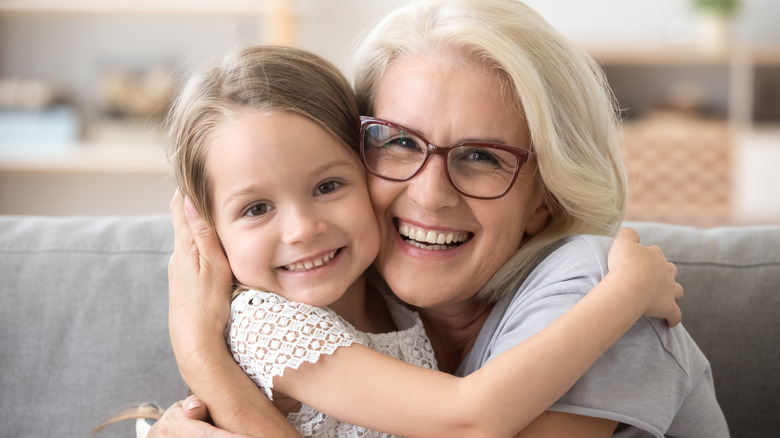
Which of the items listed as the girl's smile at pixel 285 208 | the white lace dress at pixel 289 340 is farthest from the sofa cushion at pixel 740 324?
the girl's smile at pixel 285 208

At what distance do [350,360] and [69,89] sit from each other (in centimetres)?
486

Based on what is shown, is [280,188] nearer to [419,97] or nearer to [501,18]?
[419,97]

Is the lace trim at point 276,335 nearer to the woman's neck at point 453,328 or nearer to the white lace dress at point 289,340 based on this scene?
the white lace dress at point 289,340

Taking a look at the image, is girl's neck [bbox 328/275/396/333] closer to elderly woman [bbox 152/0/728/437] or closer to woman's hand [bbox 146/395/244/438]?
elderly woman [bbox 152/0/728/437]

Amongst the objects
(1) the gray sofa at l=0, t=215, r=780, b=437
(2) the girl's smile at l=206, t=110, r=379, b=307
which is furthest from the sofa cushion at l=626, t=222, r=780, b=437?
(2) the girl's smile at l=206, t=110, r=379, b=307

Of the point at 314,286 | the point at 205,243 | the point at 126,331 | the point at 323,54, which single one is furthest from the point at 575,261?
the point at 323,54

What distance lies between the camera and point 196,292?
1.42m

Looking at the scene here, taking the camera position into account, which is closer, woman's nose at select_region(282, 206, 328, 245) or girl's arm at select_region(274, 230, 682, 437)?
girl's arm at select_region(274, 230, 682, 437)

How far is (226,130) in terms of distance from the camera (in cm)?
138

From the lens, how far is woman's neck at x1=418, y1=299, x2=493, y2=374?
1642 millimetres

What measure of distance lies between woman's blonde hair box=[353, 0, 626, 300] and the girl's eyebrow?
0.16 m

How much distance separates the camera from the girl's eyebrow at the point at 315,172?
1.36 meters

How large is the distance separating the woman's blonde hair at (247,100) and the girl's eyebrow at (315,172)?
0.13 feet

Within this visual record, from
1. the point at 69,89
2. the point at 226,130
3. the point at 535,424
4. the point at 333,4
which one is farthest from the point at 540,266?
the point at 69,89
